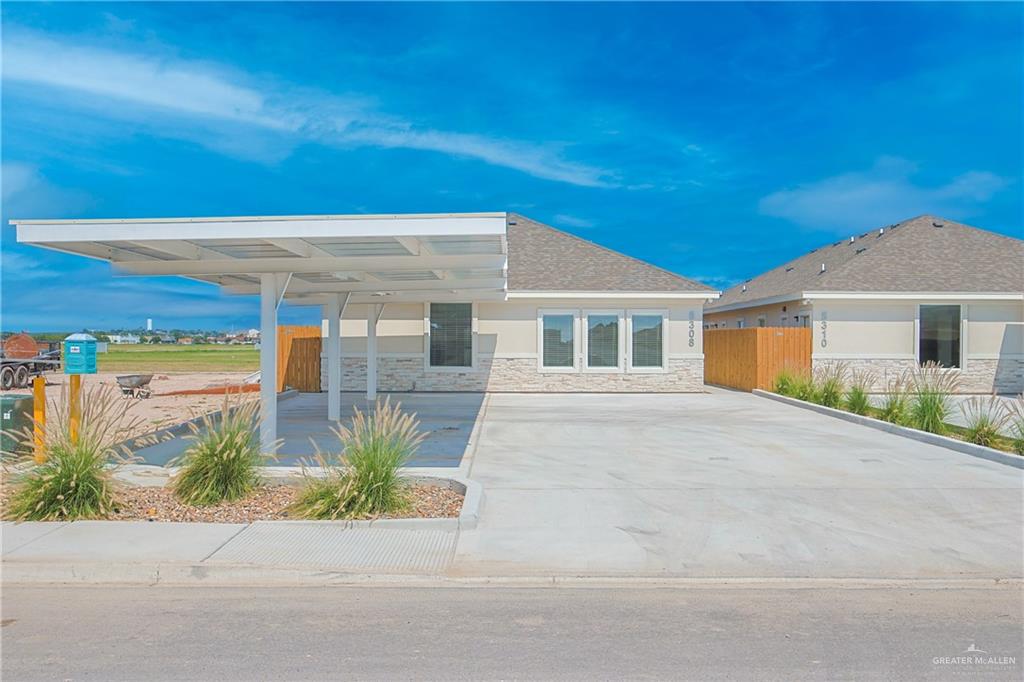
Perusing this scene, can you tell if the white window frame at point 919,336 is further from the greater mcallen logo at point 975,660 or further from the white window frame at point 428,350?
the greater mcallen logo at point 975,660

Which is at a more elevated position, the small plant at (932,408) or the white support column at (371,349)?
the white support column at (371,349)

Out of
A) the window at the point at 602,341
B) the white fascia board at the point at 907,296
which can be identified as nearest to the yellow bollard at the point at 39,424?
the window at the point at 602,341

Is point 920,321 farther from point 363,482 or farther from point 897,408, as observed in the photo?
point 363,482

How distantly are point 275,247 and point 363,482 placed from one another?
394cm

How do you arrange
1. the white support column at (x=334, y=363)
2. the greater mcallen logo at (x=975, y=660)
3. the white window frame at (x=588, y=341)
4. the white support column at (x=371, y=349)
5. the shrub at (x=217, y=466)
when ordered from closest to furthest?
the greater mcallen logo at (x=975, y=660), the shrub at (x=217, y=466), the white support column at (x=334, y=363), the white support column at (x=371, y=349), the white window frame at (x=588, y=341)

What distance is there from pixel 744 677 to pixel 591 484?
15.9 feet

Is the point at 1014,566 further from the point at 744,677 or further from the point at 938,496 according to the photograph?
the point at 744,677

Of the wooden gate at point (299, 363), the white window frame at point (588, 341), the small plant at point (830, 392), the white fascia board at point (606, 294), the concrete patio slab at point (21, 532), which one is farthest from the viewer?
the wooden gate at point (299, 363)

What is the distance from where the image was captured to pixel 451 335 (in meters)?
21.5

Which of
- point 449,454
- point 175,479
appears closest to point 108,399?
point 175,479

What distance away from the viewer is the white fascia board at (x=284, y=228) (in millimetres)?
8266

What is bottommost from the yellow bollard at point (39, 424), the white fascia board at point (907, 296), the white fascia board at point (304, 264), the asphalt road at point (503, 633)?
the asphalt road at point (503, 633)

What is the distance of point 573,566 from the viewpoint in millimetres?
5871

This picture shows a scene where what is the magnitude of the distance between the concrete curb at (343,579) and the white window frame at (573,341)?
A: 15873 mm
